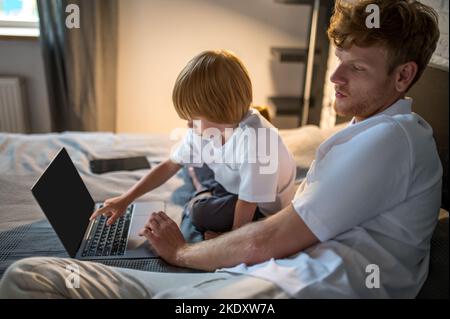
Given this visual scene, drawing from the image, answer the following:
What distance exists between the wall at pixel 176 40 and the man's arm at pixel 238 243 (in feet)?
1.31

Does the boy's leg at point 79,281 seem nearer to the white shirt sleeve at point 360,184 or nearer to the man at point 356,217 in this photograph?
the man at point 356,217

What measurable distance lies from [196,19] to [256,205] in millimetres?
773

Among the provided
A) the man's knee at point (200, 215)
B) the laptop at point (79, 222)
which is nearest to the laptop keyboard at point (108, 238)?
the laptop at point (79, 222)

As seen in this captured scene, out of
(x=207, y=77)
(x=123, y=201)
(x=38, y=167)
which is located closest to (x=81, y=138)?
(x=38, y=167)

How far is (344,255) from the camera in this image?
0.75 metres

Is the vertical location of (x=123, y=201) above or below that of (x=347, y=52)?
below

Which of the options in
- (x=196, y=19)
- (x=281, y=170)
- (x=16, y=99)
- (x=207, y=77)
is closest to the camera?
(x=207, y=77)

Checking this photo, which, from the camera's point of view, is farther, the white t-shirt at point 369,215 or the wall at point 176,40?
the wall at point 176,40

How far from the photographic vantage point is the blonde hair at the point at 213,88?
94 cm

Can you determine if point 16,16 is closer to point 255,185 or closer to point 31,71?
point 31,71

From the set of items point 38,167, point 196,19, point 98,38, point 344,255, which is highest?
point 196,19

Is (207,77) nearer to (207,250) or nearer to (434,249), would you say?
(207,250)
